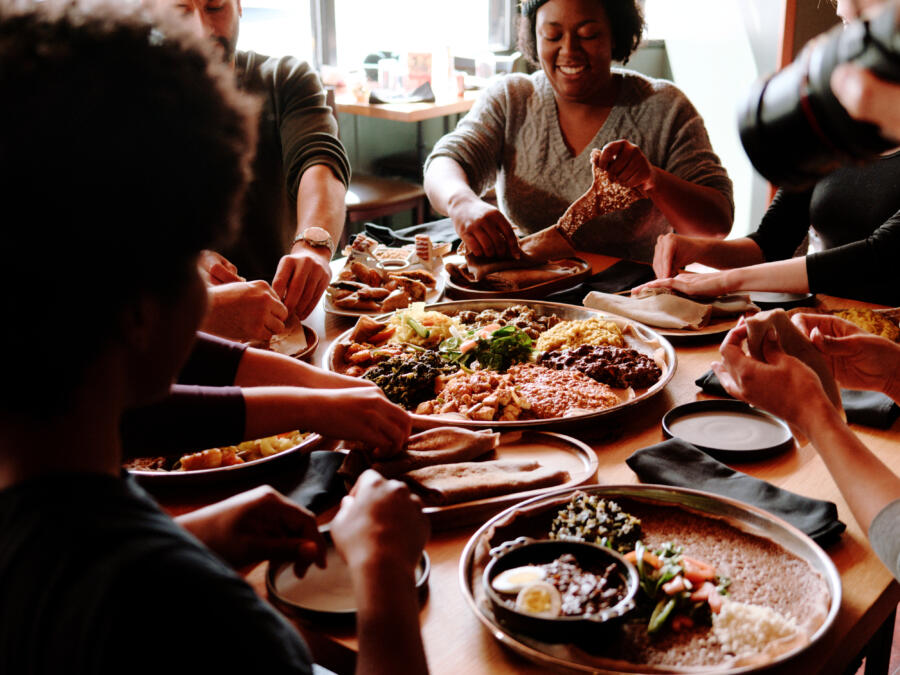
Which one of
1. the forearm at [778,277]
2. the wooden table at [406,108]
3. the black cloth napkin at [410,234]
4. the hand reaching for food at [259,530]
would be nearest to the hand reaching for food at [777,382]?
the hand reaching for food at [259,530]

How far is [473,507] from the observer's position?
4.20 feet

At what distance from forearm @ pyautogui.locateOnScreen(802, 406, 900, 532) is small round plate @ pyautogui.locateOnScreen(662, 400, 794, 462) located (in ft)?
0.60

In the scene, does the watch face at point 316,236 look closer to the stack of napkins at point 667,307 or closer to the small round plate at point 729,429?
the stack of napkins at point 667,307

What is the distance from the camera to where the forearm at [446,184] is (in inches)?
106

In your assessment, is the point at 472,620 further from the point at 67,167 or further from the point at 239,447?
the point at 67,167

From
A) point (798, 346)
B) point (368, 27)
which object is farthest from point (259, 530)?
point (368, 27)

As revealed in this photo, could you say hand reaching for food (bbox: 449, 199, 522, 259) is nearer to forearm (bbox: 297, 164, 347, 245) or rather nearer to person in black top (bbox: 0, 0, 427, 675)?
forearm (bbox: 297, 164, 347, 245)

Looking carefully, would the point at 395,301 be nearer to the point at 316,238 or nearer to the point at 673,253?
the point at 316,238

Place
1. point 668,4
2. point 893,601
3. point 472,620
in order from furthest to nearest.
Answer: point 668,4 < point 893,601 < point 472,620

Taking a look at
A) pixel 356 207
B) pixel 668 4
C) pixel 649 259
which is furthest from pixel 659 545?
pixel 668 4

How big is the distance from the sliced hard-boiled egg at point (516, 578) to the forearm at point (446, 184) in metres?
1.73

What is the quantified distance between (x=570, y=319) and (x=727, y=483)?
2.91 feet

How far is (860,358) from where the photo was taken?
5.12 feet

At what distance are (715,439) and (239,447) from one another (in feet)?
2.95
